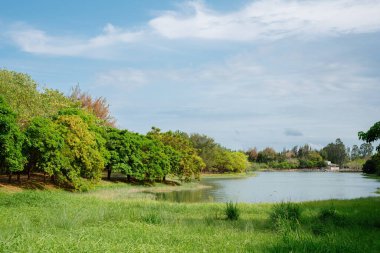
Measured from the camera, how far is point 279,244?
10.2 m

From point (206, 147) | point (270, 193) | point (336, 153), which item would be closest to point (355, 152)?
point (336, 153)

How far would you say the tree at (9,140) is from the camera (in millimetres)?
28922

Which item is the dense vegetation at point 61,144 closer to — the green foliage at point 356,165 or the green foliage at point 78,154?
the green foliage at point 78,154

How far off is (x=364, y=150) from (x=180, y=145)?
474 feet

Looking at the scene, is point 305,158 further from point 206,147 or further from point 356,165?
point 206,147

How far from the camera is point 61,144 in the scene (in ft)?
114

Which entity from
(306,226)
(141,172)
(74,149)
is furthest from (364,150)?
(306,226)

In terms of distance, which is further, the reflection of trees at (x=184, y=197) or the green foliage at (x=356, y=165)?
the green foliage at (x=356, y=165)

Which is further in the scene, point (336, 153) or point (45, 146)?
point (336, 153)

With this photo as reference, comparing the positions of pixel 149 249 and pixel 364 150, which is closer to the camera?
pixel 149 249

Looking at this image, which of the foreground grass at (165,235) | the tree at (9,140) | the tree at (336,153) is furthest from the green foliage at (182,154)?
the tree at (336,153)

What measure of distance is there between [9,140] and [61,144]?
562cm

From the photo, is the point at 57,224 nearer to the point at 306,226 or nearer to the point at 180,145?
the point at 306,226

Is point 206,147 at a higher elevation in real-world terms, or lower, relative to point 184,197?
higher
